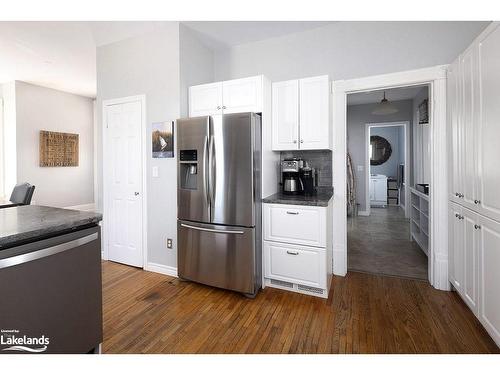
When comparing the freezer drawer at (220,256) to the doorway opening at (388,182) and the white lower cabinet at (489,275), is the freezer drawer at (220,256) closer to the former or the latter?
the doorway opening at (388,182)

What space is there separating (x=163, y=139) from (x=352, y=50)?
7.46 ft

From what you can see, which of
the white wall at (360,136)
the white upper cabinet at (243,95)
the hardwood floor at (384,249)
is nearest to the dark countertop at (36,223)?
the white upper cabinet at (243,95)

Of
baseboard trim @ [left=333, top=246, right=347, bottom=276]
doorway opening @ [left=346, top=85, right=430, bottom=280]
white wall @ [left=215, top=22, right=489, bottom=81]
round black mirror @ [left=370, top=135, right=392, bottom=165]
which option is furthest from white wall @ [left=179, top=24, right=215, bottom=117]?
round black mirror @ [left=370, top=135, right=392, bottom=165]

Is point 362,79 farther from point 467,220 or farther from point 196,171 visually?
point 196,171

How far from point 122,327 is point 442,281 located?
285cm

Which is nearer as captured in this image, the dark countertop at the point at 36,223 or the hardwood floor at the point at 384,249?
the dark countertop at the point at 36,223

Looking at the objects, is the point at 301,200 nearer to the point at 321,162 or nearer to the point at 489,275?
the point at 321,162

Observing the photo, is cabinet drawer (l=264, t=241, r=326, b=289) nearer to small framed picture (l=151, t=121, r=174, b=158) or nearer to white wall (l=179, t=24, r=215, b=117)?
small framed picture (l=151, t=121, r=174, b=158)

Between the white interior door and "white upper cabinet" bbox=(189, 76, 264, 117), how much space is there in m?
0.73

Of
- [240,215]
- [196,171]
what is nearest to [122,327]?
[240,215]

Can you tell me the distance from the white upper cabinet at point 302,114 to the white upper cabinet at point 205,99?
1.95 ft

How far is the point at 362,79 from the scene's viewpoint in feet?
8.82

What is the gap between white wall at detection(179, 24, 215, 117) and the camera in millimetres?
2840

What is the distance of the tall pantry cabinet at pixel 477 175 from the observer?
1.58 meters
